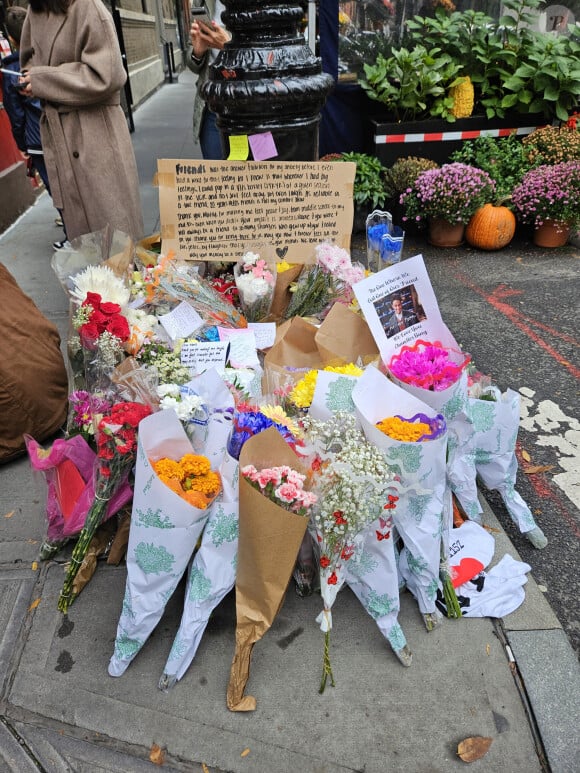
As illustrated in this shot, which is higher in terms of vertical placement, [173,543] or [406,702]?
[173,543]

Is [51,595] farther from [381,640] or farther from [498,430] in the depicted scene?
[498,430]

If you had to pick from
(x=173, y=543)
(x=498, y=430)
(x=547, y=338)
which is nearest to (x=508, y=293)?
(x=547, y=338)

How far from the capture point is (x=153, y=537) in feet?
5.65

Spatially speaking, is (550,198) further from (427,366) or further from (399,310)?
(427,366)

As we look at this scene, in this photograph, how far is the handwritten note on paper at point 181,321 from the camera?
252 centimetres

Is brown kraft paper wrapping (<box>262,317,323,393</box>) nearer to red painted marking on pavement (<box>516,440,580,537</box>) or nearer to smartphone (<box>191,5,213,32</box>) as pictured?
red painted marking on pavement (<box>516,440,580,537</box>)

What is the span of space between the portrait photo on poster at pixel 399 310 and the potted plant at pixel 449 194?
10.4ft

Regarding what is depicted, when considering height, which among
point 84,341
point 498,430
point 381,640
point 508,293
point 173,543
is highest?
point 84,341

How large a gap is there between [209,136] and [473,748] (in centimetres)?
450

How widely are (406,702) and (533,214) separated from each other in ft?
15.8

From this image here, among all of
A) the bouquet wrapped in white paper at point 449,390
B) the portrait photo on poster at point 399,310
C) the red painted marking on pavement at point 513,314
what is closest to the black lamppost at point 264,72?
the portrait photo on poster at point 399,310

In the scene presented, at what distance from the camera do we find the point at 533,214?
208 inches

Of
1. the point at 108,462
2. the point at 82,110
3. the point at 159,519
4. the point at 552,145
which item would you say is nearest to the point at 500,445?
the point at 159,519

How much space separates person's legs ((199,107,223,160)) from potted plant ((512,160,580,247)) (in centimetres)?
285
